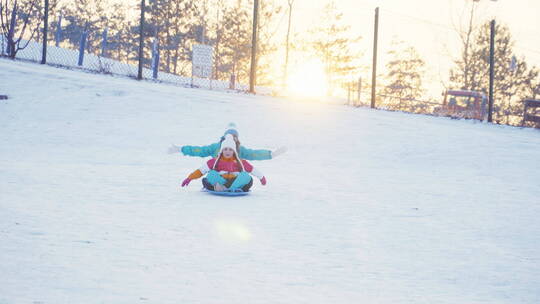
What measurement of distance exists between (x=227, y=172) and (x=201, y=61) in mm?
18812

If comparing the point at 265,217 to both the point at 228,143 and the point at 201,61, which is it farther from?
the point at 201,61

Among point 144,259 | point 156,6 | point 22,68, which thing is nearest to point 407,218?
point 144,259

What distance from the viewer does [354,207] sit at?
23.5ft

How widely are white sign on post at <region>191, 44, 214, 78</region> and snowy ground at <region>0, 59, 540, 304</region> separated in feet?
34.8

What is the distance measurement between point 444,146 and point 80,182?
9655 millimetres

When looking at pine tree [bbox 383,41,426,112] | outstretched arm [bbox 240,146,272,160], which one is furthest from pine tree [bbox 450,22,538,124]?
outstretched arm [bbox 240,146,272,160]

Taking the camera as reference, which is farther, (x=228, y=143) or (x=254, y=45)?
(x=254, y=45)

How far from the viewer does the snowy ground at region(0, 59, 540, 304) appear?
384 cm

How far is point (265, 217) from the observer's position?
6.27m

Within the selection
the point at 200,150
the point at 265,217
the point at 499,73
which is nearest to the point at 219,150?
the point at 200,150

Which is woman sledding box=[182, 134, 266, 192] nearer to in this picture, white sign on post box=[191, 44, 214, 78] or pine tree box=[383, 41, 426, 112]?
white sign on post box=[191, 44, 214, 78]

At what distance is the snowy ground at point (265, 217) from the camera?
3838 mm

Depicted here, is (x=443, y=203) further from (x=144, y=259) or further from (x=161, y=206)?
(x=144, y=259)

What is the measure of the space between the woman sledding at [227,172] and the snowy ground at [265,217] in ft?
0.96
